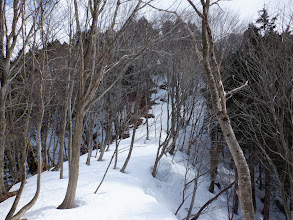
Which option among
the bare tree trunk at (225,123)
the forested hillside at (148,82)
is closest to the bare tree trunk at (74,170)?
the forested hillside at (148,82)

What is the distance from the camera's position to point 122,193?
6.16 metres

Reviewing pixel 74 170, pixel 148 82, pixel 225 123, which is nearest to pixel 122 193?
pixel 74 170

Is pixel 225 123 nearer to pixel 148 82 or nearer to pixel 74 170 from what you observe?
pixel 74 170

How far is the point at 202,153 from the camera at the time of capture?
27.2ft

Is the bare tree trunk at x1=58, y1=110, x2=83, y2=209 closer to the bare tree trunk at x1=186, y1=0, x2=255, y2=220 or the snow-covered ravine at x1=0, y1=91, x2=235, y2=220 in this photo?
the snow-covered ravine at x1=0, y1=91, x2=235, y2=220

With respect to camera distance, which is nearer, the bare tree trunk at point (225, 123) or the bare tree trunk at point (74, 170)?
the bare tree trunk at point (225, 123)

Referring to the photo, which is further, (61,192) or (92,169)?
(92,169)

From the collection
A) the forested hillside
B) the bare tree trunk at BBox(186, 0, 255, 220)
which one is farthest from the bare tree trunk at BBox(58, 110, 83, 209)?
the bare tree trunk at BBox(186, 0, 255, 220)

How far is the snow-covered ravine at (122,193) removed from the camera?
14.8 ft

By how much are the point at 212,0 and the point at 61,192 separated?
18.7 feet

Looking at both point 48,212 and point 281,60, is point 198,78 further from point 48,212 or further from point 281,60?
point 48,212

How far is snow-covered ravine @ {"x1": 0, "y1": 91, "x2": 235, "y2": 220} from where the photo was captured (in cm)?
451

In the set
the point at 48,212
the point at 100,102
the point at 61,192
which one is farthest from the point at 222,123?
the point at 100,102

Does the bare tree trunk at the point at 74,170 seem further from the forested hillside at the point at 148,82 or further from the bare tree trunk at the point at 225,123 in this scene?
the bare tree trunk at the point at 225,123
